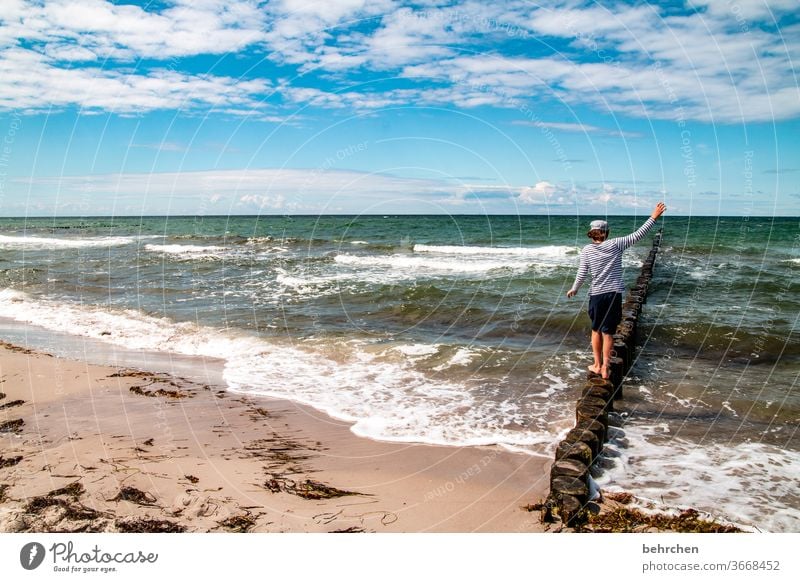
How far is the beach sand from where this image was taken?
17.2 feet

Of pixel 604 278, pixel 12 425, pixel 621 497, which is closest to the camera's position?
pixel 621 497

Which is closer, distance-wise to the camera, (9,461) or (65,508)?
(65,508)

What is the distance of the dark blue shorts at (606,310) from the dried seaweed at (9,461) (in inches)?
320

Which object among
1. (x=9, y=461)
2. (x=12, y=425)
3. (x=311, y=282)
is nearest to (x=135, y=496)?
(x=9, y=461)

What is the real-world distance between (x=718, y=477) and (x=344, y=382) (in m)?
6.37

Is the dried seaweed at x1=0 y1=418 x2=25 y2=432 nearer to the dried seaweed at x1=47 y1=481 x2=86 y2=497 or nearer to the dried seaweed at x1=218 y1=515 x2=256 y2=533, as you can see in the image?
the dried seaweed at x1=47 y1=481 x2=86 y2=497

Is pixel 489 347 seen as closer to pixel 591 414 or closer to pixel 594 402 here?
pixel 594 402

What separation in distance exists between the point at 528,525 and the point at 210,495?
11.1 ft

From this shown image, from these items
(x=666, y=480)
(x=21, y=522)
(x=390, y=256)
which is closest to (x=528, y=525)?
(x=666, y=480)

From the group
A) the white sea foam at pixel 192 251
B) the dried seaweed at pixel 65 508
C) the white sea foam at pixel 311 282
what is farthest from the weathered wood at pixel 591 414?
the white sea foam at pixel 192 251

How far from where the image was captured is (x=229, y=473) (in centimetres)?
631

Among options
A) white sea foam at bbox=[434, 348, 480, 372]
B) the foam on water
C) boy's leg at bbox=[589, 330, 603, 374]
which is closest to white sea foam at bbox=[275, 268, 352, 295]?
white sea foam at bbox=[434, 348, 480, 372]

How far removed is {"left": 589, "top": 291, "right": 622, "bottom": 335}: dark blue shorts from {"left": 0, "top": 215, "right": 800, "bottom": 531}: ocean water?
1521mm
